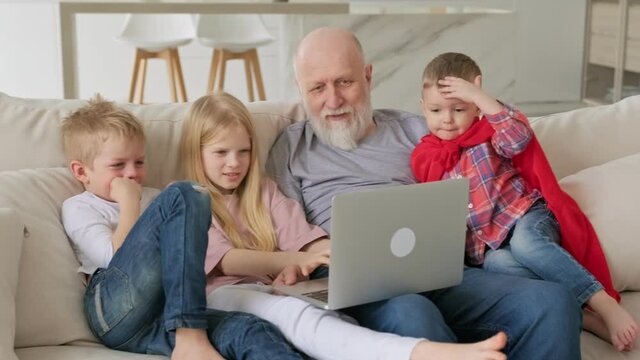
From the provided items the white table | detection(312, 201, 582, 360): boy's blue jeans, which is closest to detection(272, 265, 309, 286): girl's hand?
detection(312, 201, 582, 360): boy's blue jeans

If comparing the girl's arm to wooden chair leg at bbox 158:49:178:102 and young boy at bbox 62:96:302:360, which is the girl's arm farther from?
wooden chair leg at bbox 158:49:178:102

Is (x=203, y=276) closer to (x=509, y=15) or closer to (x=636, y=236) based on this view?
(x=636, y=236)

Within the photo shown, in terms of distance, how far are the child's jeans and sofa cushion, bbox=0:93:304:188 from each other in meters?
0.64

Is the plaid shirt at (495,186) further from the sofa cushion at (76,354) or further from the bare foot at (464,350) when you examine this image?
the sofa cushion at (76,354)

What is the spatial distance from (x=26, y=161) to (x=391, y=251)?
94cm

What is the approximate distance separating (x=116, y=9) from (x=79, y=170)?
1.81 meters

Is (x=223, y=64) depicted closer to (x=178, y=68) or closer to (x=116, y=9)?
(x=178, y=68)

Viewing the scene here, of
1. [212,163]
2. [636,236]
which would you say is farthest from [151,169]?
[636,236]

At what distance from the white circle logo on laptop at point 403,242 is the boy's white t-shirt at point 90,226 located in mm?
608

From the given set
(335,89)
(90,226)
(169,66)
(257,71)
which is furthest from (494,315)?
(169,66)

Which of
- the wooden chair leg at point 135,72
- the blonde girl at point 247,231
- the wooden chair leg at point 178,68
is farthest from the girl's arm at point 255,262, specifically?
the wooden chair leg at point 135,72

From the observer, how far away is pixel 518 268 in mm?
2172

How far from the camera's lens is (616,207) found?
2.29 metres

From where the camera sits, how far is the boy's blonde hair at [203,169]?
2.19 metres
